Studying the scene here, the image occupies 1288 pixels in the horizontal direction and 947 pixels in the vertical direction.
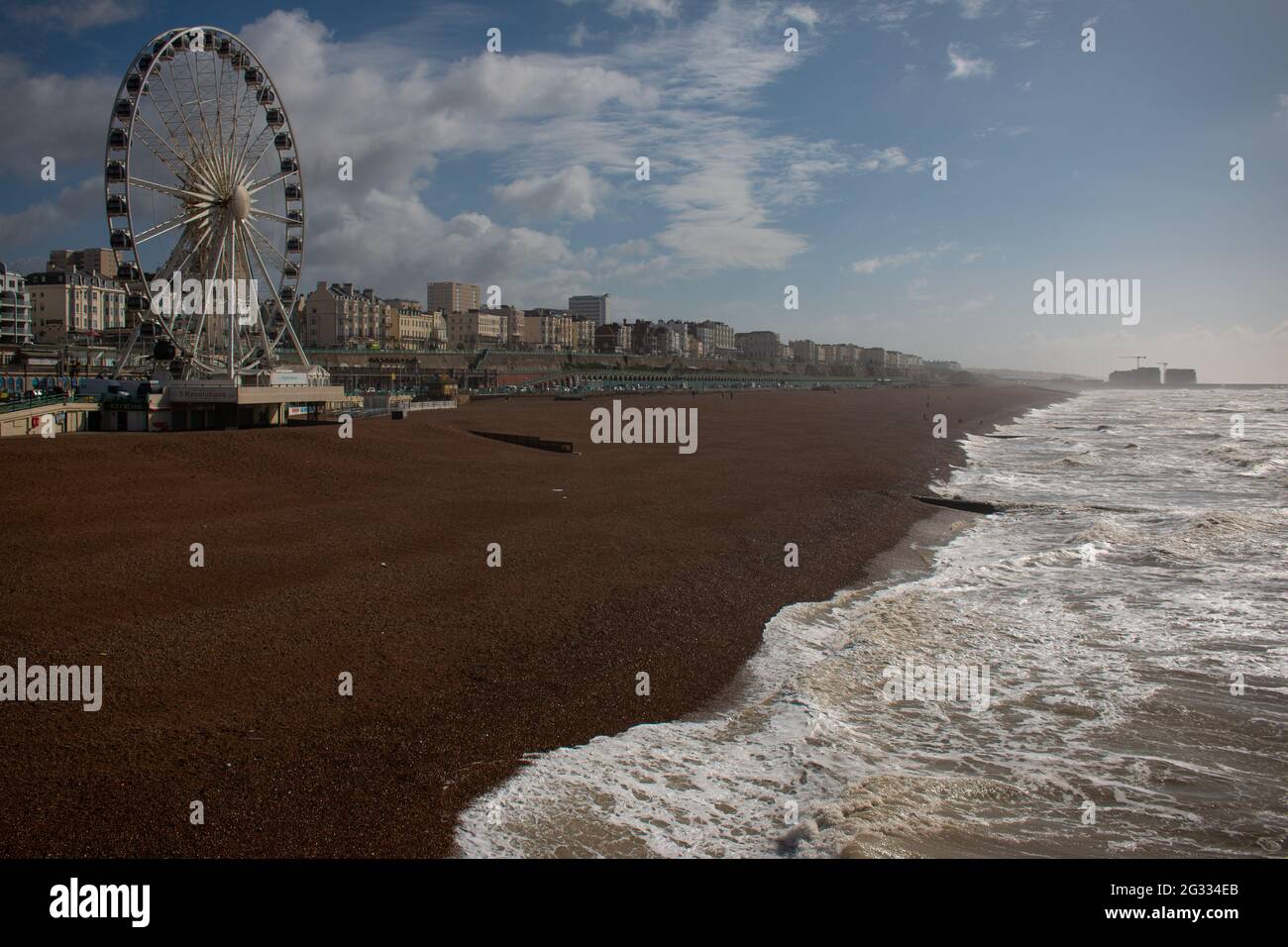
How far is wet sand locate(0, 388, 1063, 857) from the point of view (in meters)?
6.06

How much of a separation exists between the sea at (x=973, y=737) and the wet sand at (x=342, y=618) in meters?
0.64

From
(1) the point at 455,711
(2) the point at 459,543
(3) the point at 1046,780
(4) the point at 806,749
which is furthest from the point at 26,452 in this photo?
(3) the point at 1046,780

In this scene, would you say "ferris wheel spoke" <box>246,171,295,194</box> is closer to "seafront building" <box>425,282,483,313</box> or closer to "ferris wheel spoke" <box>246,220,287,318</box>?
"ferris wheel spoke" <box>246,220,287,318</box>

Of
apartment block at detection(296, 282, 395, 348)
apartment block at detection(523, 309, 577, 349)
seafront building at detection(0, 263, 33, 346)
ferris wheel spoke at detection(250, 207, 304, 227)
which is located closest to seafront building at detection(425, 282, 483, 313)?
apartment block at detection(523, 309, 577, 349)

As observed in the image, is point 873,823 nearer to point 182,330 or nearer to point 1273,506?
point 1273,506

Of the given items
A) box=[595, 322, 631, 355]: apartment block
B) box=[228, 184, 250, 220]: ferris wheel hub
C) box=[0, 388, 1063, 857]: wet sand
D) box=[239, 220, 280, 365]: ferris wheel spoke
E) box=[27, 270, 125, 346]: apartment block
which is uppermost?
box=[595, 322, 631, 355]: apartment block

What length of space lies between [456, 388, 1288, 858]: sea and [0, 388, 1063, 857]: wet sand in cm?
64

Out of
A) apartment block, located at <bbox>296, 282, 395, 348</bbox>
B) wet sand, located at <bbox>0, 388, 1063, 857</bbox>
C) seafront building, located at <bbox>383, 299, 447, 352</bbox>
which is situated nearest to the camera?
wet sand, located at <bbox>0, 388, 1063, 857</bbox>

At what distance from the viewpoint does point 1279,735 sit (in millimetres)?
8234

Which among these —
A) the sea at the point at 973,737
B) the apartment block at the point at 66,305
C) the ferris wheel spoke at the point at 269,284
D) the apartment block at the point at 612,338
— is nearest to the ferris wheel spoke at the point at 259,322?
the ferris wheel spoke at the point at 269,284

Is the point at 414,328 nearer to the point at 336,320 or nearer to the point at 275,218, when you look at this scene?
the point at 336,320

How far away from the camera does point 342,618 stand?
988 centimetres

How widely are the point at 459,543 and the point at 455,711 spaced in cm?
634

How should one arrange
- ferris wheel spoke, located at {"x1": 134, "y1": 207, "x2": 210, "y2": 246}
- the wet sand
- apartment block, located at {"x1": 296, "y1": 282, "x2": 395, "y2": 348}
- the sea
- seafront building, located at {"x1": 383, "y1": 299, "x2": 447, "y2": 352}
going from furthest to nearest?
seafront building, located at {"x1": 383, "y1": 299, "x2": 447, "y2": 352}, apartment block, located at {"x1": 296, "y1": 282, "x2": 395, "y2": 348}, ferris wheel spoke, located at {"x1": 134, "y1": 207, "x2": 210, "y2": 246}, the sea, the wet sand
